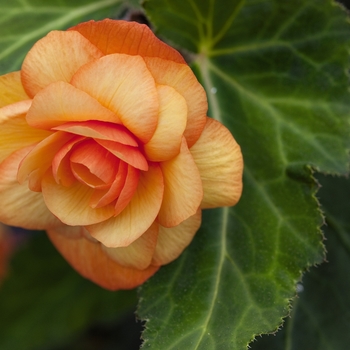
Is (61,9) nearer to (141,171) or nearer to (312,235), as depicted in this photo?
(141,171)

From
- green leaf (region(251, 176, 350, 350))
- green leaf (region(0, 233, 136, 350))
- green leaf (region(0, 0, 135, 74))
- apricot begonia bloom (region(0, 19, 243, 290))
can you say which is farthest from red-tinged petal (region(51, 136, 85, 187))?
green leaf (region(0, 233, 136, 350))

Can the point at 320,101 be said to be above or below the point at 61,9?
above

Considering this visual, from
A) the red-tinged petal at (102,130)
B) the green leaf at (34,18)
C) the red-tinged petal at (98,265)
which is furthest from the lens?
the green leaf at (34,18)

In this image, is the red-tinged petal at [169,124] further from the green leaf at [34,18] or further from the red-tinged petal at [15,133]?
the green leaf at [34,18]

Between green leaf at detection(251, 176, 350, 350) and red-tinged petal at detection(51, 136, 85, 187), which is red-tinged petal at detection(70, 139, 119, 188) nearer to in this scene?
red-tinged petal at detection(51, 136, 85, 187)

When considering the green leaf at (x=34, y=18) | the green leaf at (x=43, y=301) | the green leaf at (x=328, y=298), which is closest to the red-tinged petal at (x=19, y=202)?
the green leaf at (x=34, y=18)

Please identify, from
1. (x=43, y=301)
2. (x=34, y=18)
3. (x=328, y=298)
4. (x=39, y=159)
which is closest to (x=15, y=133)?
(x=39, y=159)

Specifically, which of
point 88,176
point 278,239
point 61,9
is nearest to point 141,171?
point 88,176

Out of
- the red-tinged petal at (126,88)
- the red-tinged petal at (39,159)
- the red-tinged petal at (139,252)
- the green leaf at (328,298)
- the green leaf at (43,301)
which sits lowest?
the green leaf at (43,301)

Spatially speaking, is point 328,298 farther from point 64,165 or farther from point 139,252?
point 64,165
